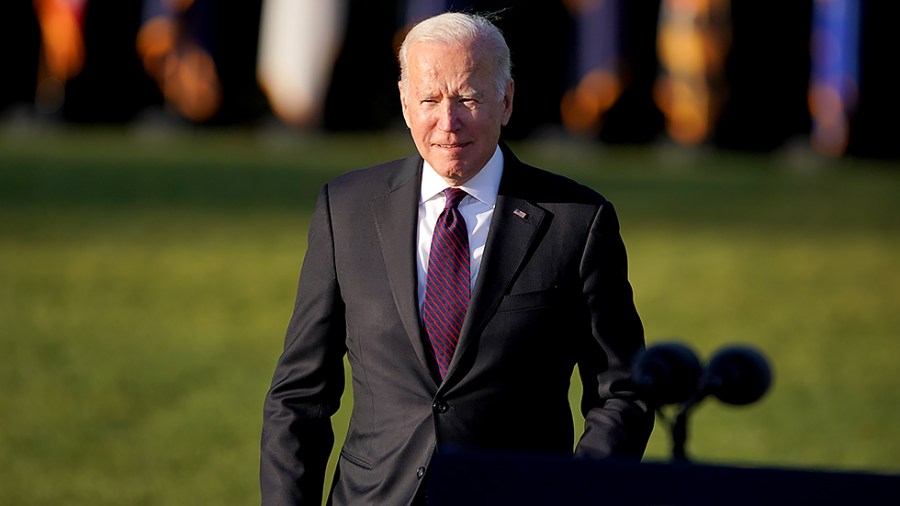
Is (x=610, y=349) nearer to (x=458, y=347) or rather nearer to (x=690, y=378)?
(x=458, y=347)

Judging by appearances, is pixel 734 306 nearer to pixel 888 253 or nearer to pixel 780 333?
pixel 780 333

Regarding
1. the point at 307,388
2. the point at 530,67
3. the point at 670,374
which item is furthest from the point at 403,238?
the point at 530,67

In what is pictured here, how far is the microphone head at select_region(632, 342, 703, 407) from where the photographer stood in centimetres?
236

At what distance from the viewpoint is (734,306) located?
11727 millimetres

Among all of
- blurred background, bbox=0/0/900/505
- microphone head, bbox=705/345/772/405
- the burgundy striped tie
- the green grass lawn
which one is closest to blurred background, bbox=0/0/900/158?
blurred background, bbox=0/0/900/505

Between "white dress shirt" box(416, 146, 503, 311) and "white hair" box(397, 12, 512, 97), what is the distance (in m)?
0.22

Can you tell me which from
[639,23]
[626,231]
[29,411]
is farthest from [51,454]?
[639,23]

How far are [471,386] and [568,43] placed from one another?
77.6 ft

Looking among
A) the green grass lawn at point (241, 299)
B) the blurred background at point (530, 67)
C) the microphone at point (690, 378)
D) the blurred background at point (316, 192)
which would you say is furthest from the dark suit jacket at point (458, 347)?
the blurred background at point (530, 67)

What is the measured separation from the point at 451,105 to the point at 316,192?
45.1 feet

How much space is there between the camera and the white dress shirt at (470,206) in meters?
3.12

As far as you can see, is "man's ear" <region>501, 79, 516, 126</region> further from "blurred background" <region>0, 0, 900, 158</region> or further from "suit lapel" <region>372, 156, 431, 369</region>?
"blurred background" <region>0, 0, 900, 158</region>

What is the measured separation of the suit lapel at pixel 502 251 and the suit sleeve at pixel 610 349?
0.13 metres

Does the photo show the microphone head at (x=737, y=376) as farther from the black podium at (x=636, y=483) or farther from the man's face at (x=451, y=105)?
the man's face at (x=451, y=105)
